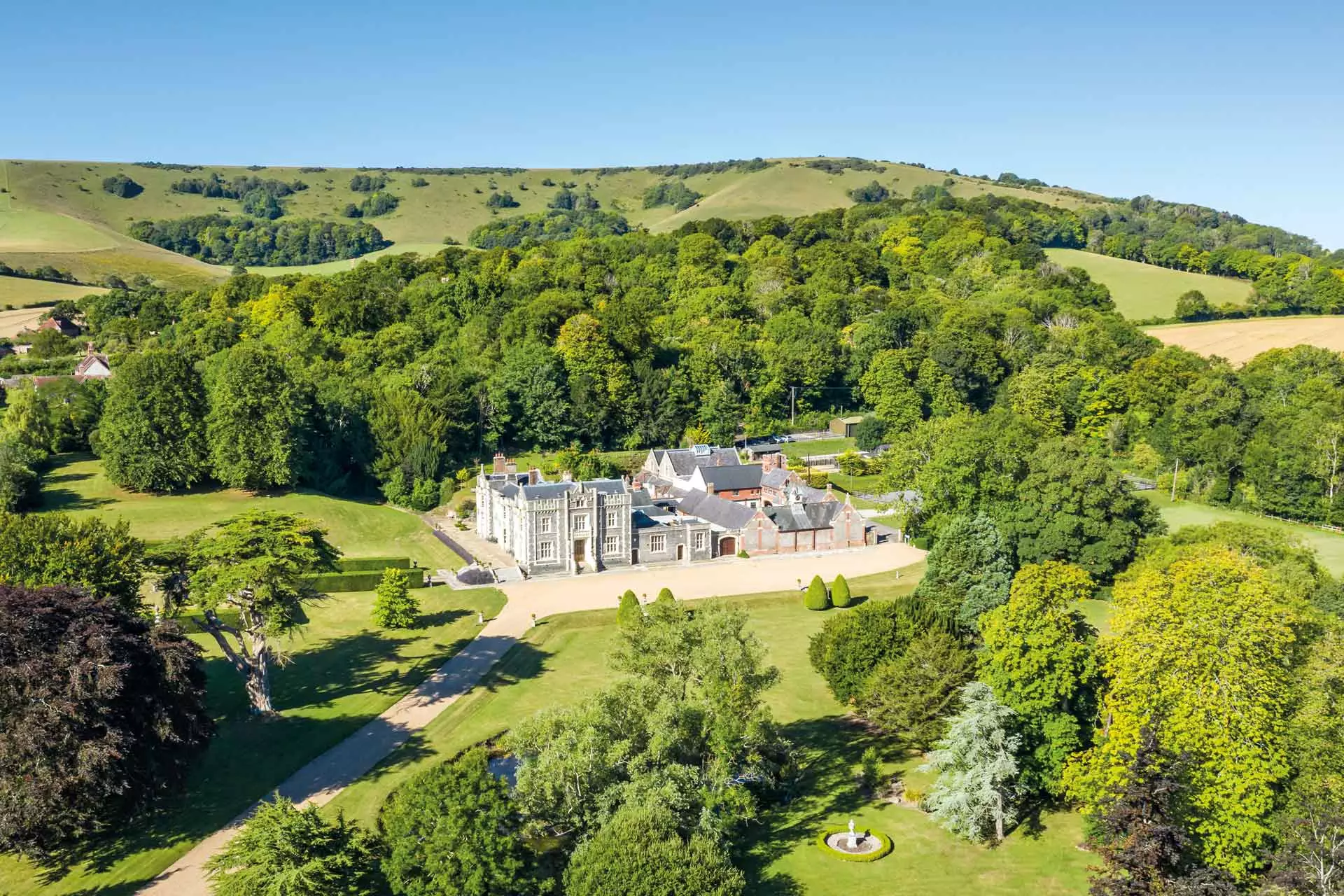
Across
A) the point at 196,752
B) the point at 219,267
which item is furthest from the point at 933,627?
the point at 219,267

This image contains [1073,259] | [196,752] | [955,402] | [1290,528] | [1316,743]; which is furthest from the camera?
[1073,259]

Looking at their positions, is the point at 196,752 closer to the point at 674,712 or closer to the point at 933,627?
the point at 674,712

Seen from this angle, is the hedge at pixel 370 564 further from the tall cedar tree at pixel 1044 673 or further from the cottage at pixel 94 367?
the cottage at pixel 94 367

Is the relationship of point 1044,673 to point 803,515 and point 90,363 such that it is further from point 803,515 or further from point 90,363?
point 90,363

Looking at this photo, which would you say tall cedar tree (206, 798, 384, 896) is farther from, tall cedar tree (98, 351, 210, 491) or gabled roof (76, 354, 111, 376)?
gabled roof (76, 354, 111, 376)

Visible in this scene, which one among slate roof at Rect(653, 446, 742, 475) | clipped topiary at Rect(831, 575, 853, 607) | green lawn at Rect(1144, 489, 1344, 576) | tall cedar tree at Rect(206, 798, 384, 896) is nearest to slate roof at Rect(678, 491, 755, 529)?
slate roof at Rect(653, 446, 742, 475)

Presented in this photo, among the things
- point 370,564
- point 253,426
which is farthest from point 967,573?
point 253,426

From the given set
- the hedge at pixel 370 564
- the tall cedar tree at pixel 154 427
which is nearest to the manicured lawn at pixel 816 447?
the hedge at pixel 370 564
